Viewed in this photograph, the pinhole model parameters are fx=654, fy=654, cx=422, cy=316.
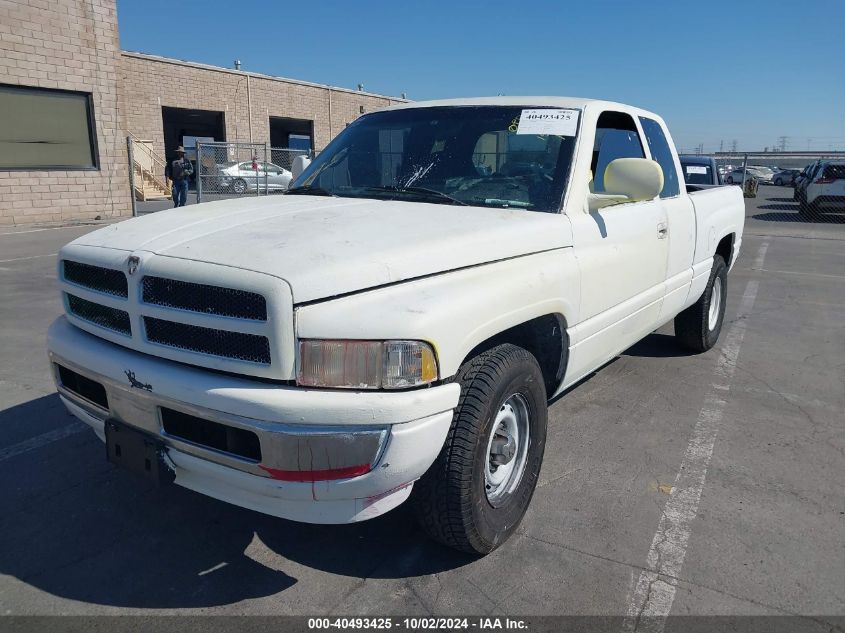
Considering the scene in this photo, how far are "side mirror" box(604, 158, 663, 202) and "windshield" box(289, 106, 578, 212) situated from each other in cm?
24

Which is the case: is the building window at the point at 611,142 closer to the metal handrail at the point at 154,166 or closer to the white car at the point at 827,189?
the white car at the point at 827,189

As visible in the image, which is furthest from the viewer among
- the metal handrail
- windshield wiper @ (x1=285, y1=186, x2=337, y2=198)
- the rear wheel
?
the metal handrail

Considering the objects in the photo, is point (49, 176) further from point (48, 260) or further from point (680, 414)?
point (680, 414)

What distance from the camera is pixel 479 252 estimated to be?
2.62 m

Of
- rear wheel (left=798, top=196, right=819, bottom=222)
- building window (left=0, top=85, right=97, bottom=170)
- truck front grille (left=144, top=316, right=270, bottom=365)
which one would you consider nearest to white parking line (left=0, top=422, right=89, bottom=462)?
truck front grille (left=144, top=316, right=270, bottom=365)

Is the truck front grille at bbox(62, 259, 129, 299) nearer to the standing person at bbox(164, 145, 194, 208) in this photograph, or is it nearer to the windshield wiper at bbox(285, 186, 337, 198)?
the windshield wiper at bbox(285, 186, 337, 198)

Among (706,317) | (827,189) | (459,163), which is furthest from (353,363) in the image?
(827,189)

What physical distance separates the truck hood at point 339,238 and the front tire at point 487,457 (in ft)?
1.49

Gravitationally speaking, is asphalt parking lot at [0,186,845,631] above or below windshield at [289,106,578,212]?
below

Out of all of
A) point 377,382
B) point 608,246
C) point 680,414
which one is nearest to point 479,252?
point 377,382

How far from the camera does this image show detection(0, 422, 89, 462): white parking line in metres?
3.71

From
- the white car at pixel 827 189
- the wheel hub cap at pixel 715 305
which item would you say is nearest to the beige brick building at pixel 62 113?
the wheel hub cap at pixel 715 305

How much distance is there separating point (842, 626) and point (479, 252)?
1935 millimetres

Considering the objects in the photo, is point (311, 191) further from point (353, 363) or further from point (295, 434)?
point (295, 434)
